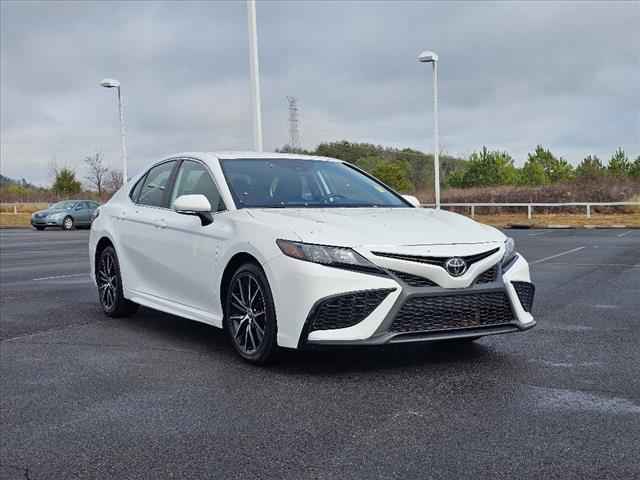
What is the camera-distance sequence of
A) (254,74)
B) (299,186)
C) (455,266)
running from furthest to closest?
1. (254,74)
2. (299,186)
3. (455,266)

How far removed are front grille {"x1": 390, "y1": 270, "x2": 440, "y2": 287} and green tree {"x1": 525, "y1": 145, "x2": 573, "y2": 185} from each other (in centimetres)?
10952

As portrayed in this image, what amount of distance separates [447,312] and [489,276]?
1.43ft

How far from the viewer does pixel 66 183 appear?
74.9 meters

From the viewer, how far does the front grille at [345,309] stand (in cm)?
509

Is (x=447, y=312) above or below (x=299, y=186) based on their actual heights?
below

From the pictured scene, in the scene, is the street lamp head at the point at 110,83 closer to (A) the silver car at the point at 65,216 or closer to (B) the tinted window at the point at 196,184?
(A) the silver car at the point at 65,216

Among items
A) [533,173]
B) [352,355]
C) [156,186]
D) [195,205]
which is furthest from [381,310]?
[533,173]

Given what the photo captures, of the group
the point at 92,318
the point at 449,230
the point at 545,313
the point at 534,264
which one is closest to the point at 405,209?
the point at 449,230

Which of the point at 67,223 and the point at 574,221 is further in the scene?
the point at 67,223

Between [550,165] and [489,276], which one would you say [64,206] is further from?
[550,165]

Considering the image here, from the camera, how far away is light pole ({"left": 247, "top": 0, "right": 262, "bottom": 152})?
16250 mm

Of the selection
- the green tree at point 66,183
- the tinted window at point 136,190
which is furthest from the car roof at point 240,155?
the green tree at point 66,183

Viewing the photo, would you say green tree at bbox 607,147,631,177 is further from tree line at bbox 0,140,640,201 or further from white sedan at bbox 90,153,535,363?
white sedan at bbox 90,153,535,363

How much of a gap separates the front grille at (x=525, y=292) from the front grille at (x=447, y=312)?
0.71 feet
